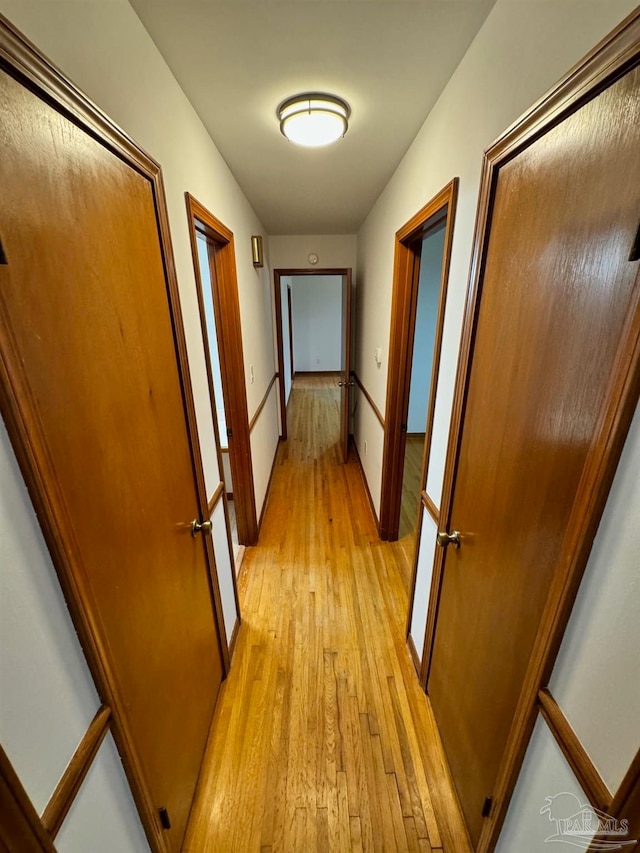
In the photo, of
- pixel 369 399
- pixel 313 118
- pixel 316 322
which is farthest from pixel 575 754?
pixel 316 322

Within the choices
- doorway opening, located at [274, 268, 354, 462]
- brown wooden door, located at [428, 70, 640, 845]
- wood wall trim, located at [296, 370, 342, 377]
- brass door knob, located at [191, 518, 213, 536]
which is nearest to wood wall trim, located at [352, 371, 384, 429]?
brown wooden door, located at [428, 70, 640, 845]

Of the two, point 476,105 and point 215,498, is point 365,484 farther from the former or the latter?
point 476,105

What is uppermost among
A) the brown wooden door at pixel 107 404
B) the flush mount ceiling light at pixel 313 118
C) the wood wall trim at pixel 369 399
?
the flush mount ceiling light at pixel 313 118

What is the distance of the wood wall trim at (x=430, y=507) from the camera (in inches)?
52.3

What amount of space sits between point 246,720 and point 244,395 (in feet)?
5.42

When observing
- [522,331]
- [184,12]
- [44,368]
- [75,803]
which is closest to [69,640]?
[75,803]

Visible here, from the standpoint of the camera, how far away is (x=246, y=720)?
146 centimetres

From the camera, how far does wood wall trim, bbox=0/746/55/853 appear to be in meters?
0.45

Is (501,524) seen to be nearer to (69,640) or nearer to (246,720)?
(69,640)

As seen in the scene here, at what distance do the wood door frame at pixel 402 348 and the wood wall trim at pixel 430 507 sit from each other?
0.31 ft

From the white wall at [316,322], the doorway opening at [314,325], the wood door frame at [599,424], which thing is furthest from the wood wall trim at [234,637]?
the white wall at [316,322]

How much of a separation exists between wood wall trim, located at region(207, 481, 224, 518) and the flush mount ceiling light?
152 cm

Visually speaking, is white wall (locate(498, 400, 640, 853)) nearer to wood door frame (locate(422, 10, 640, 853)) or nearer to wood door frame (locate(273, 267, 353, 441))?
wood door frame (locate(422, 10, 640, 853))

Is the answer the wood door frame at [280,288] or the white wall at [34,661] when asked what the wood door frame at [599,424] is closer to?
the white wall at [34,661]
